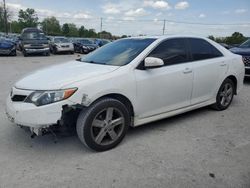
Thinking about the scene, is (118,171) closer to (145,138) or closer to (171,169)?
(171,169)

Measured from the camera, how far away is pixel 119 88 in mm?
3350

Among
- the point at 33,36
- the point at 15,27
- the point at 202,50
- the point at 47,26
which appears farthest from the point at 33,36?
the point at 15,27

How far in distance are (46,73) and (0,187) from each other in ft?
5.36

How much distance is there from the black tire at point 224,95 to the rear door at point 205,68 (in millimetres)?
237

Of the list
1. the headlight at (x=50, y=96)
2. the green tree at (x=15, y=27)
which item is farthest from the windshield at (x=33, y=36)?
the green tree at (x=15, y=27)

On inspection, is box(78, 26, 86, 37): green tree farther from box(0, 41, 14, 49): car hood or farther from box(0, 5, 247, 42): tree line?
box(0, 41, 14, 49): car hood

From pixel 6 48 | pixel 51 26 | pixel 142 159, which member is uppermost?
pixel 51 26

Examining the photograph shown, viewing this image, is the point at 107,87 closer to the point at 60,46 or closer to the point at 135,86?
the point at 135,86

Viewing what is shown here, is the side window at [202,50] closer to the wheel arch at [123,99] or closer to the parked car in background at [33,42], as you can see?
the wheel arch at [123,99]

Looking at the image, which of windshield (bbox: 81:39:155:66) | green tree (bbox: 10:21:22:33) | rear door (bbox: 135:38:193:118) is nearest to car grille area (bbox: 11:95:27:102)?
windshield (bbox: 81:39:155:66)

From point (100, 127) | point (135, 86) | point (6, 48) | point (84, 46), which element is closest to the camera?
point (100, 127)

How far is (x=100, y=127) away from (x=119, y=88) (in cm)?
58

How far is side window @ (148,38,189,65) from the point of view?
12.9ft

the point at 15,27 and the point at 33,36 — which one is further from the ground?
the point at 15,27
